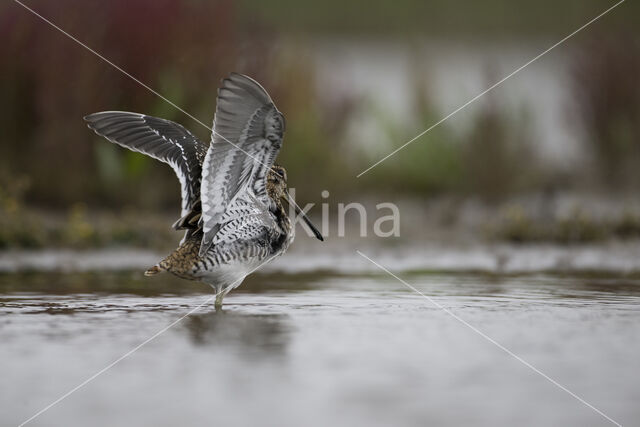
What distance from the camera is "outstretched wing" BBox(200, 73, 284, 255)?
6.39 metres

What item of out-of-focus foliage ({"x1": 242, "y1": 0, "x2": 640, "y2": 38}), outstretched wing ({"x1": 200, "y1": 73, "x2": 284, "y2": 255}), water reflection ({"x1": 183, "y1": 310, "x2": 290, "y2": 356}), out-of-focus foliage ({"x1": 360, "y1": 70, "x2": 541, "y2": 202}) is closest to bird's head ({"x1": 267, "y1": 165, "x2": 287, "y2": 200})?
outstretched wing ({"x1": 200, "y1": 73, "x2": 284, "y2": 255})

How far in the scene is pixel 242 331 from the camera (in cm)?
615

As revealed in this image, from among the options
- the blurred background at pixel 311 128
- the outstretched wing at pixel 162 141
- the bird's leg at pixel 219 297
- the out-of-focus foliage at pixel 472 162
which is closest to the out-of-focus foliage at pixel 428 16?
the blurred background at pixel 311 128

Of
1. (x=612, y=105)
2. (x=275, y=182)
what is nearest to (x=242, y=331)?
(x=275, y=182)

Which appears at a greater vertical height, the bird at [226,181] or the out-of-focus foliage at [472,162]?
the out-of-focus foliage at [472,162]

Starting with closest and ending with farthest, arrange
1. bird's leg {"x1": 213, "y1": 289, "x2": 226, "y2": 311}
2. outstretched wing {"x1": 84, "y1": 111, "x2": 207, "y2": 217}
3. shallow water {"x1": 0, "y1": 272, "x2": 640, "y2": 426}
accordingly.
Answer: shallow water {"x1": 0, "y1": 272, "x2": 640, "y2": 426}
bird's leg {"x1": 213, "y1": 289, "x2": 226, "y2": 311}
outstretched wing {"x1": 84, "y1": 111, "x2": 207, "y2": 217}

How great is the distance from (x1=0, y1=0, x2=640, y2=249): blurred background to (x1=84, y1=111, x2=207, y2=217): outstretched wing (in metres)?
3.18

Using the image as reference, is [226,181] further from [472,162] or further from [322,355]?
[472,162]

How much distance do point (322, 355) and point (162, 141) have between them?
A: 2982 mm

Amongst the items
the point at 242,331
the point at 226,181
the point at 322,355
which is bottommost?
the point at 322,355

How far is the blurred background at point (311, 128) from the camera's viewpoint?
1240 centimetres

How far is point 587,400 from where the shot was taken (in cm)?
441

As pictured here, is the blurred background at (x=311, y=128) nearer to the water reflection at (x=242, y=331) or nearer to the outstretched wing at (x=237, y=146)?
the outstretched wing at (x=237, y=146)

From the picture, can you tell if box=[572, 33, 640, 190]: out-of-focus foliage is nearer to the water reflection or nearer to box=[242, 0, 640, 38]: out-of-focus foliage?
box=[242, 0, 640, 38]: out-of-focus foliage
